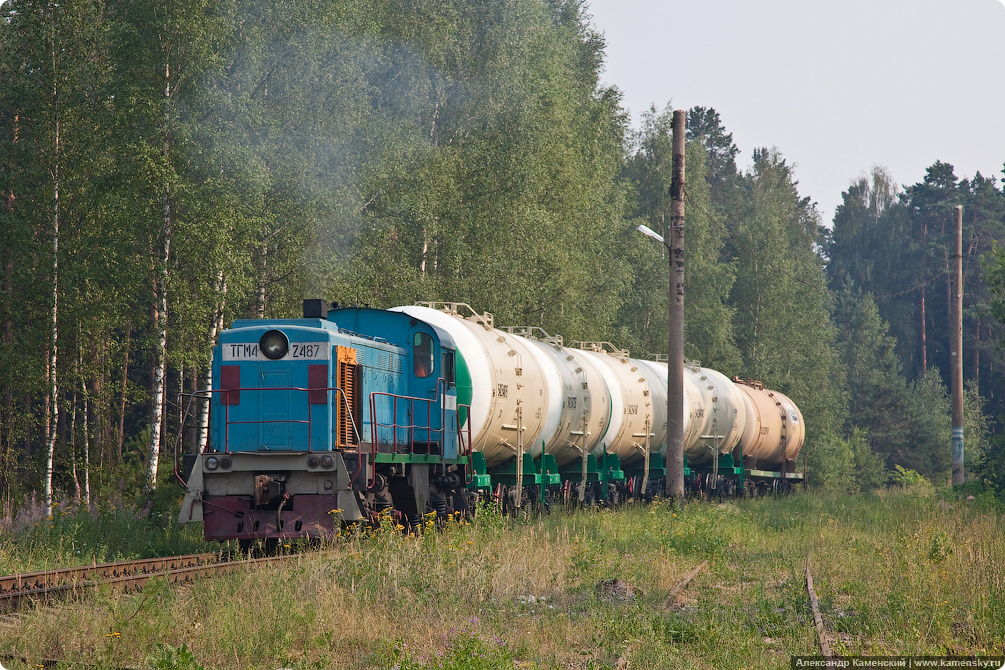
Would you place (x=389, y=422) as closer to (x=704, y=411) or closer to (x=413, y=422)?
(x=413, y=422)

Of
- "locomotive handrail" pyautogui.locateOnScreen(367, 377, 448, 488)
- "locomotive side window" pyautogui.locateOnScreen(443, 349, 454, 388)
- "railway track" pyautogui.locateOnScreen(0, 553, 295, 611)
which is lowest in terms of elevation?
"railway track" pyautogui.locateOnScreen(0, 553, 295, 611)

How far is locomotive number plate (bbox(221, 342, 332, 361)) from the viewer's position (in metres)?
14.0

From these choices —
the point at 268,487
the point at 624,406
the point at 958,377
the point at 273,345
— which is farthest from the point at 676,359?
the point at 958,377

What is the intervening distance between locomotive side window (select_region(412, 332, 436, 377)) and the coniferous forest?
5.69 meters

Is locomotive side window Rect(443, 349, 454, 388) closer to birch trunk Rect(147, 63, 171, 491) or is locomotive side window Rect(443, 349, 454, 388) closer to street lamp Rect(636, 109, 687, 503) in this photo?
street lamp Rect(636, 109, 687, 503)

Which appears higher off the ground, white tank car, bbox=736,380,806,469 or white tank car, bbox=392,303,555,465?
white tank car, bbox=392,303,555,465

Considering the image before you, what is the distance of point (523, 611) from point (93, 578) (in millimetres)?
4692

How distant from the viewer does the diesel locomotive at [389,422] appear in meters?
13.5

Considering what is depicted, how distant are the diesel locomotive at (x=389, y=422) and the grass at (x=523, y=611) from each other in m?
1.57

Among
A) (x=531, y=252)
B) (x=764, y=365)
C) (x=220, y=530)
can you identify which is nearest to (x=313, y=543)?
(x=220, y=530)

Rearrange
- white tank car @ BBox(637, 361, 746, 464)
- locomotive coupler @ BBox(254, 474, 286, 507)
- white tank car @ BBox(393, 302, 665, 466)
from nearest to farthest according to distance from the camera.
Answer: locomotive coupler @ BBox(254, 474, 286, 507) < white tank car @ BBox(393, 302, 665, 466) < white tank car @ BBox(637, 361, 746, 464)

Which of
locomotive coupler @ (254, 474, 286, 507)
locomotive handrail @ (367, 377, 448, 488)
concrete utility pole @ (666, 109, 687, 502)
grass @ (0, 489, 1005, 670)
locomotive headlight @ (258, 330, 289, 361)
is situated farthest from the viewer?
concrete utility pole @ (666, 109, 687, 502)

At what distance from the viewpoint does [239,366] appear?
14289mm

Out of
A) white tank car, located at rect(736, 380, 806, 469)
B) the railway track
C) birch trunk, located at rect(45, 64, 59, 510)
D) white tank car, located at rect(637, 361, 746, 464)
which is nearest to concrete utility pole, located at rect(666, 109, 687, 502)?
white tank car, located at rect(637, 361, 746, 464)
